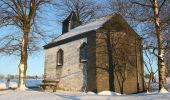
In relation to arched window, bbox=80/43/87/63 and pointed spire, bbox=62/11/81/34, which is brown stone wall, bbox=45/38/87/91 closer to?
arched window, bbox=80/43/87/63

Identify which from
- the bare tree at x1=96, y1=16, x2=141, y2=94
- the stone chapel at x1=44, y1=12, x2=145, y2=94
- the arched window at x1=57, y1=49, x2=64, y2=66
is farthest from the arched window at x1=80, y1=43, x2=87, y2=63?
the arched window at x1=57, y1=49, x2=64, y2=66

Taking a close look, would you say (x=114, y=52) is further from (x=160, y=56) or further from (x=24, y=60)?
(x=24, y=60)

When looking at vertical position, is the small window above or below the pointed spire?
below

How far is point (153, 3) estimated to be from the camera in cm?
2159

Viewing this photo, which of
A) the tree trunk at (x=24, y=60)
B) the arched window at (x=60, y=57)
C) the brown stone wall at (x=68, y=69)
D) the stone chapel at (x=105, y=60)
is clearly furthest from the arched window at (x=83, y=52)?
the tree trunk at (x=24, y=60)

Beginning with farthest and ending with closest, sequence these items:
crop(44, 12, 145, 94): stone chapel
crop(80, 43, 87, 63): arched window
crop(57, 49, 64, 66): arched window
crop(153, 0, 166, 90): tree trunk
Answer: crop(57, 49, 64, 66): arched window
crop(80, 43, 87, 63): arched window
crop(44, 12, 145, 94): stone chapel
crop(153, 0, 166, 90): tree trunk

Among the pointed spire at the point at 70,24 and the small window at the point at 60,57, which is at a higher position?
the pointed spire at the point at 70,24

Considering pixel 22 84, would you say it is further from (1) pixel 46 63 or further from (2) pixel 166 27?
(2) pixel 166 27

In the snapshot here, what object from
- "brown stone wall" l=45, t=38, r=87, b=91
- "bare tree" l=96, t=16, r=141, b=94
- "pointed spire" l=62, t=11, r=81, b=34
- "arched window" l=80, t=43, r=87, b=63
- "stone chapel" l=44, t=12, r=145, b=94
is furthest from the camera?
"pointed spire" l=62, t=11, r=81, b=34

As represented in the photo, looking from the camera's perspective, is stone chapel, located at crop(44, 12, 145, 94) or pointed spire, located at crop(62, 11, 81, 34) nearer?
stone chapel, located at crop(44, 12, 145, 94)

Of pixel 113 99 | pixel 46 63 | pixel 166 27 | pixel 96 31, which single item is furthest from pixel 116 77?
pixel 113 99

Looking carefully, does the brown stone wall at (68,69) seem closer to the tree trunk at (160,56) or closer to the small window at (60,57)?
the small window at (60,57)

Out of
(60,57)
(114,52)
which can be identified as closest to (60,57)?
(60,57)

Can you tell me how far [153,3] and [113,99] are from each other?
33.8 feet
